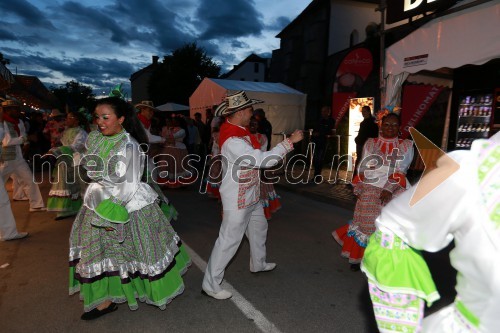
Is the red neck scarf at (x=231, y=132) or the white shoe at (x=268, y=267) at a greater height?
the red neck scarf at (x=231, y=132)

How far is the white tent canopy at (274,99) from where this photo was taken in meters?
14.2

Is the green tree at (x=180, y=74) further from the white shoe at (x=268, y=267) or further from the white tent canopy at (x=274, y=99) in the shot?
the white shoe at (x=268, y=267)

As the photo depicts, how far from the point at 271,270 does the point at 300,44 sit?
67.5 feet

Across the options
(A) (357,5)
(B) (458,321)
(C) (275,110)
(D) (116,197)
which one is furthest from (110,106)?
(A) (357,5)

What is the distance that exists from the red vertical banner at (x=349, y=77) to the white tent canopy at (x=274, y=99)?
2.02 m

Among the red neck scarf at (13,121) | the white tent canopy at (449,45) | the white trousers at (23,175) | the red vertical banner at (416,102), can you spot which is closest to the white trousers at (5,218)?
the white trousers at (23,175)

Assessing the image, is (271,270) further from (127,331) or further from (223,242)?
(127,331)

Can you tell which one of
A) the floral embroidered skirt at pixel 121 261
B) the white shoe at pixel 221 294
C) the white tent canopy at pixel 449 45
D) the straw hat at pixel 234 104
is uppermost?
the white tent canopy at pixel 449 45

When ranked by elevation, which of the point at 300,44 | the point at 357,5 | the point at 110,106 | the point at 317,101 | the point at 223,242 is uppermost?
the point at 357,5

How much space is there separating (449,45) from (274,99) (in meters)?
9.18

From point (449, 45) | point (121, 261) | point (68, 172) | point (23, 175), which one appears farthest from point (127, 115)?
point (449, 45)

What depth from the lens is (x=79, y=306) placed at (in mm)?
3398

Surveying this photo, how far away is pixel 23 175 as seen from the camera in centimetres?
648

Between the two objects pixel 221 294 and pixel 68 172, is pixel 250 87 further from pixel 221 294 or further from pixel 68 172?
pixel 221 294
